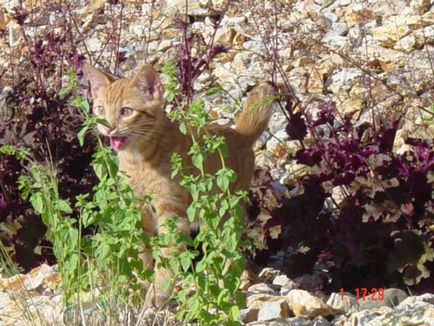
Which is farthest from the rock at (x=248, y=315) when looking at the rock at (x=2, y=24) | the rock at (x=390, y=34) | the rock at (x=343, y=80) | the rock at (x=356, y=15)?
the rock at (x=2, y=24)

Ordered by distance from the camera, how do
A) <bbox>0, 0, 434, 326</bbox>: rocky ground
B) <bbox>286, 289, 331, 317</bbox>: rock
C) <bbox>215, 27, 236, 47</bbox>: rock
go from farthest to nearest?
<bbox>215, 27, 236, 47</bbox>: rock
<bbox>0, 0, 434, 326</bbox>: rocky ground
<bbox>286, 289, 331, 317</bbox>: rock

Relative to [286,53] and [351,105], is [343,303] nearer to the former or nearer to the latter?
[351,105]

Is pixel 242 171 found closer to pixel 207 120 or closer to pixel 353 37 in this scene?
pixel 207 120

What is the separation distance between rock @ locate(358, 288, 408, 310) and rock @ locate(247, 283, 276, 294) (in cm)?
57

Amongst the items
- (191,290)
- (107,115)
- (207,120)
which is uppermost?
(107,115)

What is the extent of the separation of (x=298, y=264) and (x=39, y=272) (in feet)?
4.84

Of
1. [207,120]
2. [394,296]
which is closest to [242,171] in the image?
[394,296]

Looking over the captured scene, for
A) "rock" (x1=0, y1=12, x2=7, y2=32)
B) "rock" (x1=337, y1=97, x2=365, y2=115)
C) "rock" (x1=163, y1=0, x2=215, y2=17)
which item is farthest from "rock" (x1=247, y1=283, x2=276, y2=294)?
"rock" (x1=0, y1=12, x2=7, y2=32)

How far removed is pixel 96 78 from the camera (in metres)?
6.42

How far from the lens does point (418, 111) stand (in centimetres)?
783

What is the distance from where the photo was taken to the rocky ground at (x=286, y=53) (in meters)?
7.25

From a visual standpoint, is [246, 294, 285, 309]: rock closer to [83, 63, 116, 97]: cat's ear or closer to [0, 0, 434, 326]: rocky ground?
[0, 0, 434, 326]: rocky ground

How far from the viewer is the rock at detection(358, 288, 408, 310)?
5.57 m
